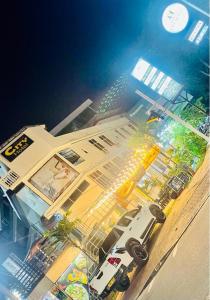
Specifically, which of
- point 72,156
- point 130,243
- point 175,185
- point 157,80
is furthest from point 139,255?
point 72,156

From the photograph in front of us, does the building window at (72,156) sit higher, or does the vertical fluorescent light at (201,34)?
the vertical fluorescent light at (201,34)

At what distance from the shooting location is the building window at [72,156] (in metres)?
23.4

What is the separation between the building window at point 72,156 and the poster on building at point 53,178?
1.88 meters

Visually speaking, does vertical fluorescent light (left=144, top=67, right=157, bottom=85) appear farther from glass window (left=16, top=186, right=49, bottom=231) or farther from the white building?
glass window (left=16, top=186, right=49, bottom=231)

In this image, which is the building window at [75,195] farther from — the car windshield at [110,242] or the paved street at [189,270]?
the paved street at [189,270]

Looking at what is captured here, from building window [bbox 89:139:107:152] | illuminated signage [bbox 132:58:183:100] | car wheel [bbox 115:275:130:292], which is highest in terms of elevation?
illuminated signage [bbox 132:58:183:100]

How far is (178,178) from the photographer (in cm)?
1812

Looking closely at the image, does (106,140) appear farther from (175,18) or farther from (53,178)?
(175,18)

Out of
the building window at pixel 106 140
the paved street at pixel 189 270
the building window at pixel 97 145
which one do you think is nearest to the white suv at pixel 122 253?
the paved street at pixel 189 270

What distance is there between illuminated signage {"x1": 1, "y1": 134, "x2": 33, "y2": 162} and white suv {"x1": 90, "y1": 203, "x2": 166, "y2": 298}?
34.8 feet

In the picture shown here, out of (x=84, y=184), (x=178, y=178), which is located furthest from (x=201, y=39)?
(x=84, y=184)

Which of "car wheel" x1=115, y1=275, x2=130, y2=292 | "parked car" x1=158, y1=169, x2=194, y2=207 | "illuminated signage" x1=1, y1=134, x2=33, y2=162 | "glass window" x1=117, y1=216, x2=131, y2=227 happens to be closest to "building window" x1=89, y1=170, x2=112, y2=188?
"illuminated signage" x1=1, y1=134, x2=33, y2=162

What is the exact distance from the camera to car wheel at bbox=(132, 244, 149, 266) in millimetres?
12945

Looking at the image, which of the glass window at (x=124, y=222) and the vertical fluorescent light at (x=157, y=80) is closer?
the glass window at (x=124, y=222)
